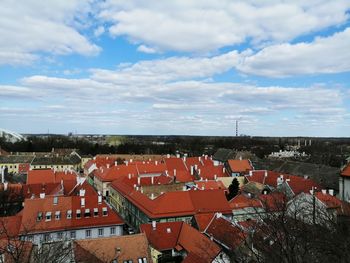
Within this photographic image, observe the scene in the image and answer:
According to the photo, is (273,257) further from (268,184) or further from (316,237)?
(268,184)

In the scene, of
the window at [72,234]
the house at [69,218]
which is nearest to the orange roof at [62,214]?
the house at [69,218]

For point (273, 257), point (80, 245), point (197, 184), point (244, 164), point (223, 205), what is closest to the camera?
point (273, 257)

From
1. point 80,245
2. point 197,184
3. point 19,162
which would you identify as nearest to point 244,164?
point 197,184

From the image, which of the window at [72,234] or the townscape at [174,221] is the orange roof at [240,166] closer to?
the townscape at [174,221]

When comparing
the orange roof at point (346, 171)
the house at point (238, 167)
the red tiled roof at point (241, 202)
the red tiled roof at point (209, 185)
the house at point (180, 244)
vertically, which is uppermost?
the orange roof at point (346, 171)

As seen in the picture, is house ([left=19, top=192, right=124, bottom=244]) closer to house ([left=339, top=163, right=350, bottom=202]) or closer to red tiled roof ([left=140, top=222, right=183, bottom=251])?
red tiled roof ([left=140, top=222, right=183, bottom=251])

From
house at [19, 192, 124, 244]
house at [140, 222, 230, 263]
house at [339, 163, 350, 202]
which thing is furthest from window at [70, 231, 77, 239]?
house at [339, 163, 350, 202]

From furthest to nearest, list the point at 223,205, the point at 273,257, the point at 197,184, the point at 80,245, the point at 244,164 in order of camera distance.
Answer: the point at 244,164, the point at 197,184, the point at 223,205, the point at 80,245, the point at 273,257

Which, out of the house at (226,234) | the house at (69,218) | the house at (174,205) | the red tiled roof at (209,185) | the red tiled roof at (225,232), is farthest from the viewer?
the red tiled roof at (209,185)

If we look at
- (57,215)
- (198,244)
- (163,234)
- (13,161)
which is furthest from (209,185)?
(13,161)
